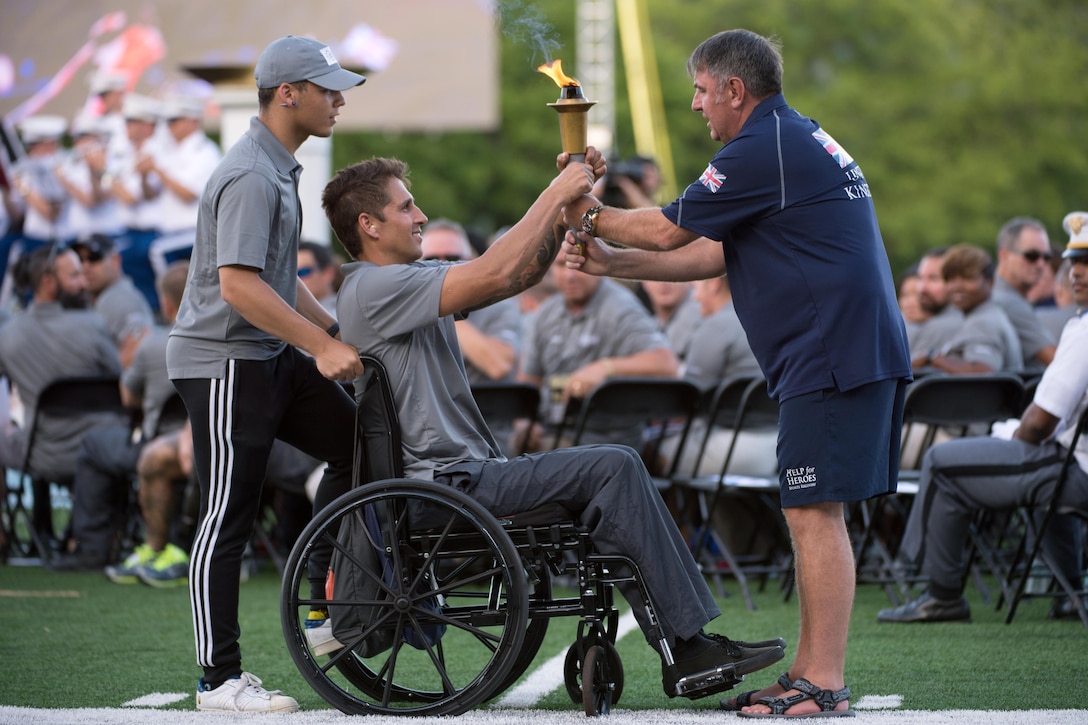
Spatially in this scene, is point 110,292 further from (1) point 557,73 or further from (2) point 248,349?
(1) point 557,73

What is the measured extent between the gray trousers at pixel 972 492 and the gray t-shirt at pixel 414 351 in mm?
2855

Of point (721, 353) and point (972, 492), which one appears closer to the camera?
point (972, 492)

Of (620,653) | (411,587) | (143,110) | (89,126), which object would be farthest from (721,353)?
(89,126)

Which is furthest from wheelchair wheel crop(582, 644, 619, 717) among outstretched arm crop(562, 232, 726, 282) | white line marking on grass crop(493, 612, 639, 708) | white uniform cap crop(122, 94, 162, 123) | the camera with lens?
white uniform cap crop(122, 94, 162, 123)

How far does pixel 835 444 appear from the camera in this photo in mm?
4668

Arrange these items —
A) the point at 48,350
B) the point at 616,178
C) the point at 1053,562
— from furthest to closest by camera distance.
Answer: the point at 616,178
the point at 48,350
the point at 1053,562

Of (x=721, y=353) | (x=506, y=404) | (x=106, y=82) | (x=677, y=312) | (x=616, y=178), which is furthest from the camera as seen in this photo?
(x=106, y=82)

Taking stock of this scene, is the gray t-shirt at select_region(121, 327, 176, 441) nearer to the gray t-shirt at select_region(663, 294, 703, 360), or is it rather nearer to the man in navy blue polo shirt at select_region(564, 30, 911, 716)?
the gray t-shirt at select_region(663, 294, 703, 360)

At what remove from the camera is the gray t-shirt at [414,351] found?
186 inches

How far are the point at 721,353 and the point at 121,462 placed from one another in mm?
3589

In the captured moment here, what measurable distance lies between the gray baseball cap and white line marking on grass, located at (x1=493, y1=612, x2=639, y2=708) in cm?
203

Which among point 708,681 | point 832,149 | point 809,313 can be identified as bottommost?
point 708,681

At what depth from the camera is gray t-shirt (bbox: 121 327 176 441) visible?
8781mm

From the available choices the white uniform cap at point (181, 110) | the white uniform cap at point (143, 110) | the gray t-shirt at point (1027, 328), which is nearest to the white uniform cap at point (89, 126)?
the white uniform cap at point (143, 110)
